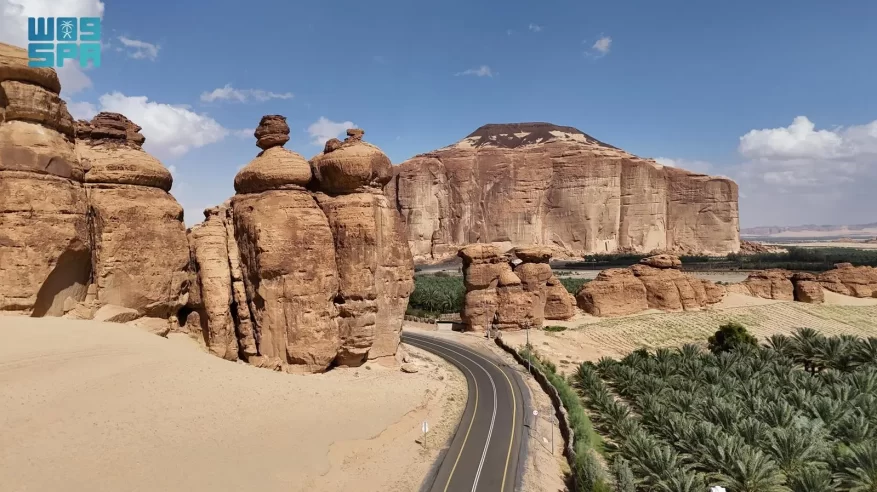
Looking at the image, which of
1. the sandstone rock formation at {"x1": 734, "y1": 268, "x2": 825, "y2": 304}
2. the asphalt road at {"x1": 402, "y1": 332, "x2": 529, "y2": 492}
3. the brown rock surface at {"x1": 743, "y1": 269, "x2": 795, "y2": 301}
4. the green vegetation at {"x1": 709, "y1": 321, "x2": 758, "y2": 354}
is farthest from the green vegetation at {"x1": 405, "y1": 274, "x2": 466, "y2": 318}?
the brown rock surface at {"x1": 743, "y1": 269, "x2": 795, "y2": 301}

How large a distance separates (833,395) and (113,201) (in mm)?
31619

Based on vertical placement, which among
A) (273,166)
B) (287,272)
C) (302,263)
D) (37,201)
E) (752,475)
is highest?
(273,166)

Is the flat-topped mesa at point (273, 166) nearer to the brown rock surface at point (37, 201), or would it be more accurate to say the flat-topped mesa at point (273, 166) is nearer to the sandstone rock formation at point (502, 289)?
the brown rock surface at point (37, 201)

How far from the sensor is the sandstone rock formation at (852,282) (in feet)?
181

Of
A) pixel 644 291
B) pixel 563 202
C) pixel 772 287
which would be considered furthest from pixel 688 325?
pixel 563 202

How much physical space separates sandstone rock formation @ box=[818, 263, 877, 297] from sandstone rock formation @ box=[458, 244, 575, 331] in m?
38.0

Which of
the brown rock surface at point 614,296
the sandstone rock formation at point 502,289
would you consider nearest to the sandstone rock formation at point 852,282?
the brown rock surface at point 614,296

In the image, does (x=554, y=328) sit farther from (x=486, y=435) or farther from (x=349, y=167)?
(x=349, y=167)

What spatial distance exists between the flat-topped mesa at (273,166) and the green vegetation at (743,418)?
18.4 metres

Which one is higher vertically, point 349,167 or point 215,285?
point 349,167

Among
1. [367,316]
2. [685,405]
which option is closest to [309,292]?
[367,316]

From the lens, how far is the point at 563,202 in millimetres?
111875

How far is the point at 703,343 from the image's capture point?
40375mm

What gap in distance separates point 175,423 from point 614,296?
40.7 metres
